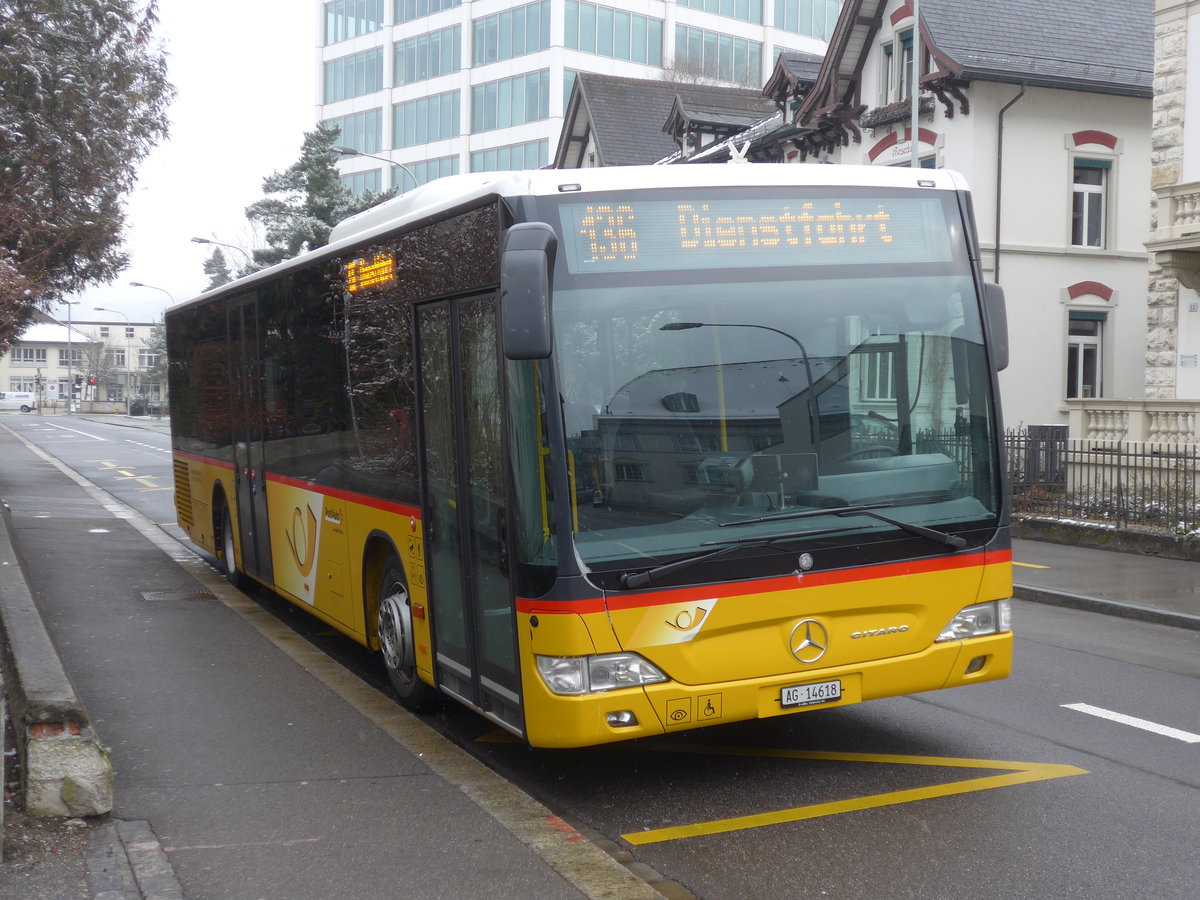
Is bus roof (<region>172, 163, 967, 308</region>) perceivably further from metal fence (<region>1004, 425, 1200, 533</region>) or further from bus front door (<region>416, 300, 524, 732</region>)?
metal fence (<region>1004, 425, 1200, 533</region>)

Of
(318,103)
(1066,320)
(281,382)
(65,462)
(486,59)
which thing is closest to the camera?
(281,382)

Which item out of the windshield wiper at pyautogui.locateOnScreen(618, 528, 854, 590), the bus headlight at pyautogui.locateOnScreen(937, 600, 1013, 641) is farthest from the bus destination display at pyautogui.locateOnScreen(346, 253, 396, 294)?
the bus headlight at pyautogui.locateOnScreen(937, 600, 1013, 641)

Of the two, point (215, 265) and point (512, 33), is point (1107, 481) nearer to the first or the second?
point (512, 33)

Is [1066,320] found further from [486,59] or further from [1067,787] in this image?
[486,59]

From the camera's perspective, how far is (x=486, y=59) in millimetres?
69062

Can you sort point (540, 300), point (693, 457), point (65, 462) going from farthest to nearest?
1. point (65, 462)
2. point (693, 457)
3. point (540, 300)

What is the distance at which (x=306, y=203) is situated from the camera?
53531 millimetres

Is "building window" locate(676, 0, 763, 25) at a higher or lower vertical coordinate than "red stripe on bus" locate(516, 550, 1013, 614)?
higher

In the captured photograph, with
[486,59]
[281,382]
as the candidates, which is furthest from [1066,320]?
[486,59]

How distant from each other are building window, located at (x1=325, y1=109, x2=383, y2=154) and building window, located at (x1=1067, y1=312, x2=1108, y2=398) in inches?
2153

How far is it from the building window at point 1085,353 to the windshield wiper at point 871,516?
74.8 ft

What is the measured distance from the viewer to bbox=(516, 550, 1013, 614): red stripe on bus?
17.7 feet

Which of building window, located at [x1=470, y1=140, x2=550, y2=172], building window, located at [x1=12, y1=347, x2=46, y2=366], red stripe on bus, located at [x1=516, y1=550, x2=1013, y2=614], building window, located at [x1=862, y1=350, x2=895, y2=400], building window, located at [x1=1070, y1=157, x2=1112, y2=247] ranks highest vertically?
building window, located at [x1=470, y1=140, x2=550, y2=172]

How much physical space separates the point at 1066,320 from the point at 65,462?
25052 millimetres
